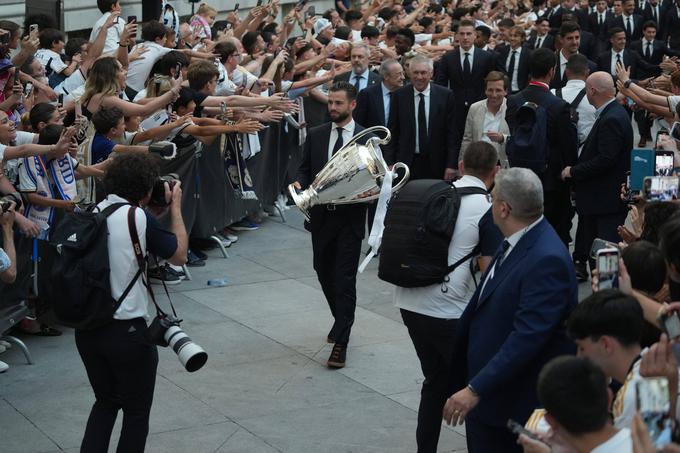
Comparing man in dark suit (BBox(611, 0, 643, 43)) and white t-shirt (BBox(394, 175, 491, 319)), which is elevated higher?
white t-shirt (BBox(394, 175, 491, 319))

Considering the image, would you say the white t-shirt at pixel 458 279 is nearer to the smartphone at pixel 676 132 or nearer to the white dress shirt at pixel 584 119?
the smartphone at pixel 676 132

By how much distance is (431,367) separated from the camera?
6.80 meters

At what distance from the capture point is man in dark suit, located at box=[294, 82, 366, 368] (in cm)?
880

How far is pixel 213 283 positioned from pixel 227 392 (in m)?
3.07

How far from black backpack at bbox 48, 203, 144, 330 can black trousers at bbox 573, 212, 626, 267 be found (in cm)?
578

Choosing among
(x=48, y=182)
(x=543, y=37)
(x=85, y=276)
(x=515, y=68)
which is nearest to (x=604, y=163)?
(x=48, y=182)

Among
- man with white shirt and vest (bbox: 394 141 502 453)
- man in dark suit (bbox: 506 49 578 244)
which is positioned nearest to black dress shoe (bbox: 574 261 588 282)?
man in dark suit (bbox: 506 49 578 244)

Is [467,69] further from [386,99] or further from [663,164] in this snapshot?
[663,164]

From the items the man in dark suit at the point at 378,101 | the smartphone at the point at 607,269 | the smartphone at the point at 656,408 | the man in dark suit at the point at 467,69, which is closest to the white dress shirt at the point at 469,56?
the man in dark suit at the point at 467,69

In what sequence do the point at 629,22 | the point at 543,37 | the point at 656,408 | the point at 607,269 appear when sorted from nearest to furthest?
the point at 656,408 < the point at 607,269 < the point at 543,37 < the point at 629,22

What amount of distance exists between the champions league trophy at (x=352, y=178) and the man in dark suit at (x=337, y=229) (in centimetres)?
20

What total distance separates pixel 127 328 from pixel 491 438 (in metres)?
1.93

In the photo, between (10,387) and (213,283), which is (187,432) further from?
(213,283)

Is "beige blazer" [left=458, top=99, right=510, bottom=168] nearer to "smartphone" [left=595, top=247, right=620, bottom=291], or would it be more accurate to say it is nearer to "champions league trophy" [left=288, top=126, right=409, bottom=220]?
"champions league trophy" [left=288, top=126, right=409, bottom=220]
